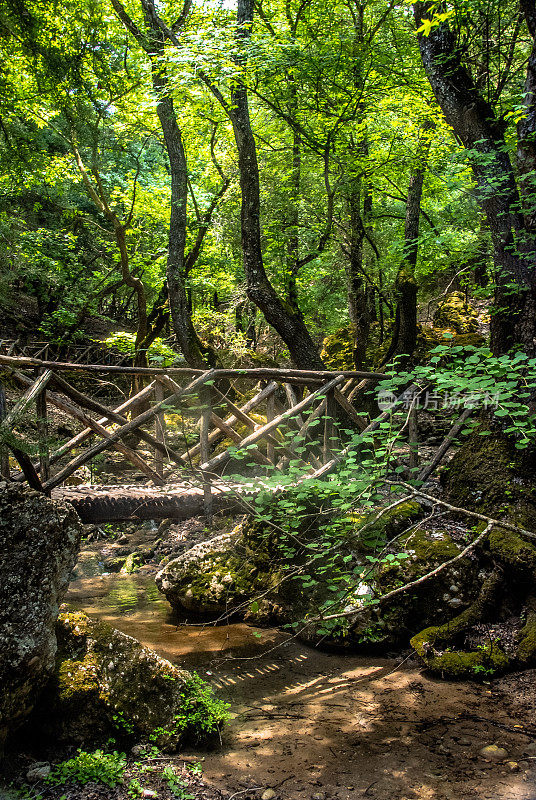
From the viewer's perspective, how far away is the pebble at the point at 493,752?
3.15 m

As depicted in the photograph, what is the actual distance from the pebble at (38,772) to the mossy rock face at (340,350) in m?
10.1

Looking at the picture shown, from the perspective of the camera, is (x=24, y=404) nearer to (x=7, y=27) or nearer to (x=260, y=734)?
(x=260, y=734)

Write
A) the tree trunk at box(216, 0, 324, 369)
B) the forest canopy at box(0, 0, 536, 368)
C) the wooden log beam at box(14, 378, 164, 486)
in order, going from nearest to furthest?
the wooden log beam at box(14, 378, 164, 486), the forest canopy at box(0, 0, 536, 368), the tree trunk at box(216, 0, 324, 369)

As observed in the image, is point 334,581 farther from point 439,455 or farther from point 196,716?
point 439,455

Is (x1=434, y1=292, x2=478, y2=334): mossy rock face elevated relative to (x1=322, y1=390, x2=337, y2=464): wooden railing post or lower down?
elevated

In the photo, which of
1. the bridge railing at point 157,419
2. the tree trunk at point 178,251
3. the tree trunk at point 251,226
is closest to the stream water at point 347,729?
the bridge railing at point 157,419

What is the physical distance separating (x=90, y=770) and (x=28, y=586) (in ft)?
3.62

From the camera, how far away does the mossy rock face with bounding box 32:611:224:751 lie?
3.28 m

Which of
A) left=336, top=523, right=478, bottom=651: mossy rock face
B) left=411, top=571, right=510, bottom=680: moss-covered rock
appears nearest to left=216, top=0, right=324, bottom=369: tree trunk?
left=336, top=523, right=478, bottom=651: mossy rock face

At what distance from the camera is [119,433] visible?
15.9 ft

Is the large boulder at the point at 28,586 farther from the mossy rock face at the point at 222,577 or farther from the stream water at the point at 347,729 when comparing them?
the mossy rock face at the point at 222,577

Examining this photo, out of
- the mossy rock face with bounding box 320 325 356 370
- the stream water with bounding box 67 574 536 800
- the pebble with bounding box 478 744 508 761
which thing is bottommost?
the stream water with bounding box 67 574 536 800

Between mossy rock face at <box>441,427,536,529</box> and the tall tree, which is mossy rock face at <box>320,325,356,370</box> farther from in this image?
mossy rock face at <box>441,427,536,529</box>

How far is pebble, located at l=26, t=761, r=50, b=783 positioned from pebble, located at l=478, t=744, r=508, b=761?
8.58 feet
